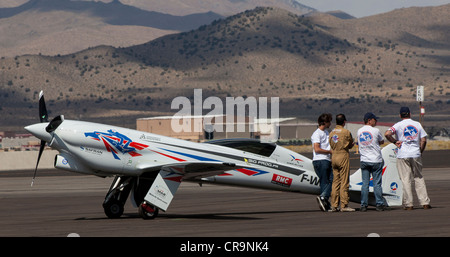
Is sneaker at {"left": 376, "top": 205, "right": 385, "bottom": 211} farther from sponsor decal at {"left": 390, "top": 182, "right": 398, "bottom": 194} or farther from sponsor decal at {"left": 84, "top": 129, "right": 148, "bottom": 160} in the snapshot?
sponsor decal at {"left": 84, "top": 129, "right": 148, "bottom": 160}

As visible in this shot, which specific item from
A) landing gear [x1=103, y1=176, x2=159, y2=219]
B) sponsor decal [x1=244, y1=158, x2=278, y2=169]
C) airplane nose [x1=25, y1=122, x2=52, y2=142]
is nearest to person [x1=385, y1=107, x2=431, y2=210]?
sponsor decal [x1=244, y1=158, x2=278, y2=169]

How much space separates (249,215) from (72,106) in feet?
603

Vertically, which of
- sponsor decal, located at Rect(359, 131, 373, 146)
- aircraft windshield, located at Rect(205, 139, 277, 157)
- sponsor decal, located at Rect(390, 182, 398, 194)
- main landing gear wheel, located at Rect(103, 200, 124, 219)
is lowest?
main landing gear wheel, located at Rect(103, 200, 124, 219)

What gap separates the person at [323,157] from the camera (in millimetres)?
18266

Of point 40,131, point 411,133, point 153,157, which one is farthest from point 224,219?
point 411,133

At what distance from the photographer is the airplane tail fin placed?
18.4 meters

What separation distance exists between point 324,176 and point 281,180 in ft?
3.02

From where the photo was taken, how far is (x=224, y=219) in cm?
1712

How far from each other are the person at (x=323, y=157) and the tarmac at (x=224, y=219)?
0.49m

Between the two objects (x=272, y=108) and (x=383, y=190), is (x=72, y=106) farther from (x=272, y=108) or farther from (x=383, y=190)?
(x=383, y=190)

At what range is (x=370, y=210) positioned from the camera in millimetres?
18219

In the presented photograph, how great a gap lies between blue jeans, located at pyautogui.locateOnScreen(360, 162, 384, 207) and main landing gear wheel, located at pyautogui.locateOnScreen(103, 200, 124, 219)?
5057mm

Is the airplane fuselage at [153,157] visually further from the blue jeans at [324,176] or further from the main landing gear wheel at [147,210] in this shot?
the main landing gear wheel at [147,210]

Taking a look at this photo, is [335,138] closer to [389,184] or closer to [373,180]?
[373,180]
